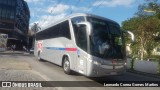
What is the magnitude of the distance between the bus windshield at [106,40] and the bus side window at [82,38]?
20.0 inches

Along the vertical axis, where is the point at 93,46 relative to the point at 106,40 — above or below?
below

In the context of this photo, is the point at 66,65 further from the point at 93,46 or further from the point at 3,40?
the point at 3,40

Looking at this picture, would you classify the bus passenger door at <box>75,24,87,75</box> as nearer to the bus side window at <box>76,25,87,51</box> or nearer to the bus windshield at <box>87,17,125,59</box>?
the bus side window at <box>76,25,87,51</box>

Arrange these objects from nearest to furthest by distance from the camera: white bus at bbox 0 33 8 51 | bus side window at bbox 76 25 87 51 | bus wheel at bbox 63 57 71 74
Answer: bus side window at bbox 76 25 87 51
bus wheel at bbox 63 57 71 74
white bus at bbox 0 33 8 51

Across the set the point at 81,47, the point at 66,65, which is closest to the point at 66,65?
the point at 66,65

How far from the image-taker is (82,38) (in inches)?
543

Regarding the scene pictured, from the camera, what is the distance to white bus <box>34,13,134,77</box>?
42.2 feet

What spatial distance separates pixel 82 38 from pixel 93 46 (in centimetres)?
112

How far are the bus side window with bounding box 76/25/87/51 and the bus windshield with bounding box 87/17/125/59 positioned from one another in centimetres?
51

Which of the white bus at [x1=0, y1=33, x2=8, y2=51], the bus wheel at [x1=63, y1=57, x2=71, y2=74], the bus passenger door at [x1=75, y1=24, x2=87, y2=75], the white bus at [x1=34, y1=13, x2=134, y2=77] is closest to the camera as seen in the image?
the white bus at [x1=34, y1=13, x2=134, y2=77]

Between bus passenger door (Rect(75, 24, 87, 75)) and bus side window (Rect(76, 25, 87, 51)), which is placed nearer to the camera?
bus passenger door (Rect(75, 24, 87, 75))

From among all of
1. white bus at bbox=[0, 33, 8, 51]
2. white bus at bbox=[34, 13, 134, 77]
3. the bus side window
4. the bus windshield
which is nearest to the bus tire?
white bus at bbox=[34, 13, 134, 77]

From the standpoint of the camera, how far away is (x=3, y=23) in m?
76.6

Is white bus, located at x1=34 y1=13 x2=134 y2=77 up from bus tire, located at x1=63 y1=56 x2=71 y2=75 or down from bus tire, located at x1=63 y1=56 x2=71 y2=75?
up
